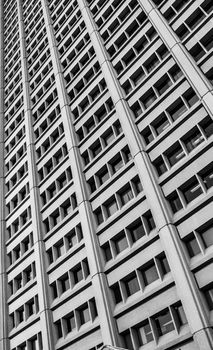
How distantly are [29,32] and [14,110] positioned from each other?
549 inches

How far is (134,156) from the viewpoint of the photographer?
3244cm

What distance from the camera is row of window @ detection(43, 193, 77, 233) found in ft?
124

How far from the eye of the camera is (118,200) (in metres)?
33.0

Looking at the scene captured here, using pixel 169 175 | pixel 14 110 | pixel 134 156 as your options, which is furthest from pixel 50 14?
pixel 169 175

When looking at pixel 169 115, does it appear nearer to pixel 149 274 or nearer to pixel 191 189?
pixel 191 189

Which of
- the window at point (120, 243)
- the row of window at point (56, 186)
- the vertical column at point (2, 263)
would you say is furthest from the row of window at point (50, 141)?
the window at point (120, 243)

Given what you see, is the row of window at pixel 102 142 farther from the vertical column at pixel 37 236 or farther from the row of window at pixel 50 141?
the vertical column at pixel 37 236

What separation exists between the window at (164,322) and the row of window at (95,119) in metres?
19.5

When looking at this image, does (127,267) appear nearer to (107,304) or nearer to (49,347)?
(107,304)

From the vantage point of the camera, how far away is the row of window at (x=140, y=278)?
27922 mm

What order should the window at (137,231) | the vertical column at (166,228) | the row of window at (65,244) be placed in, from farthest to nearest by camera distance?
the row of window at (65,244) < the window at (137,231) < the vertical column at (166,228)

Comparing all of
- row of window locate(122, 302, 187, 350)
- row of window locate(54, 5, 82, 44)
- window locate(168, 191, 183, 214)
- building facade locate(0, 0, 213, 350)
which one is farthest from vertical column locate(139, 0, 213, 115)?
row of window locate(122, 302, 187, 350)

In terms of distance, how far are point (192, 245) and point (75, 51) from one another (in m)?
30.0

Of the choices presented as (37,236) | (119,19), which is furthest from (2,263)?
(119,19)
